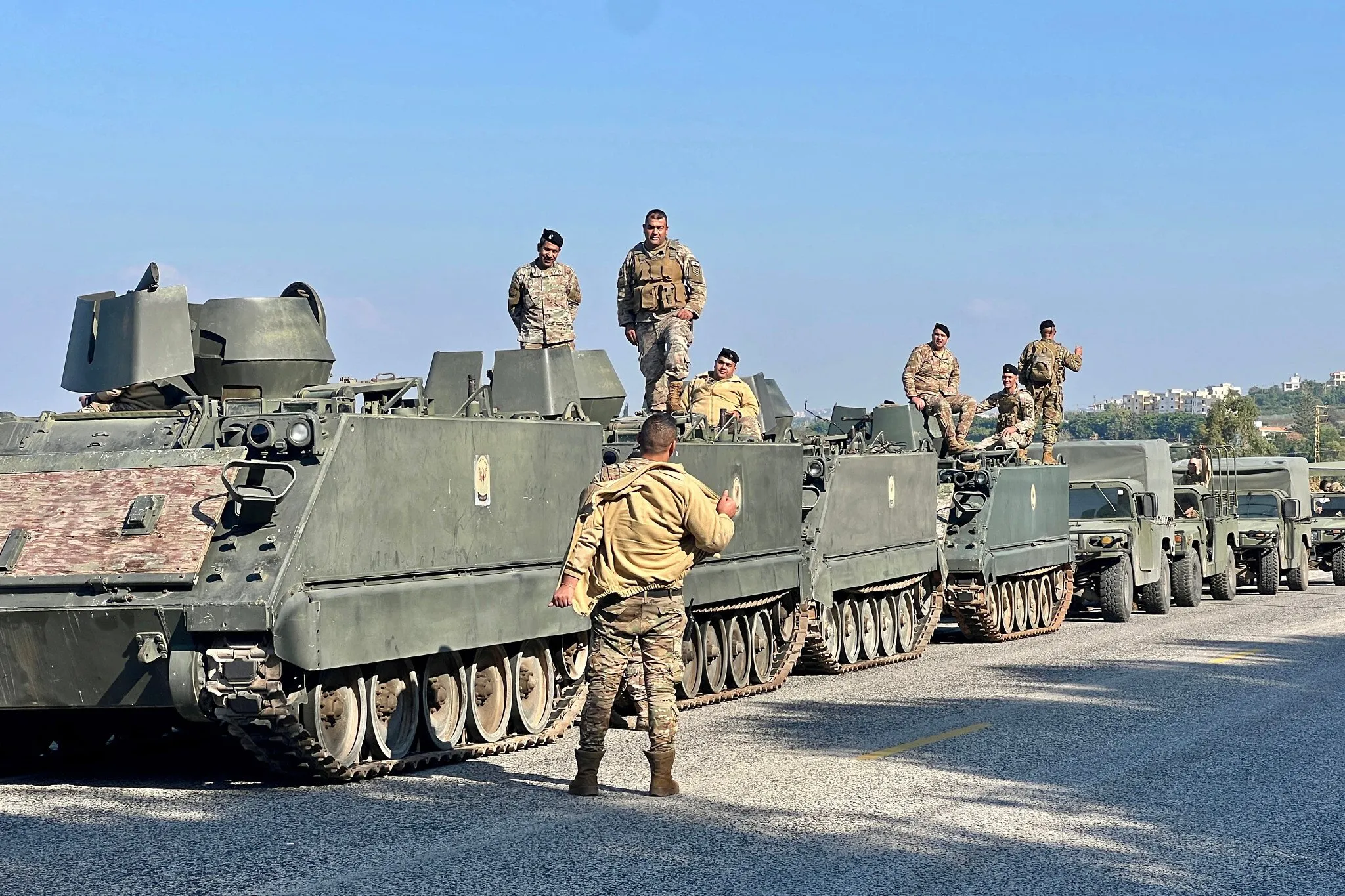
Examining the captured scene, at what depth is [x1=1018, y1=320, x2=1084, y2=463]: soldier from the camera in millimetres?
24562

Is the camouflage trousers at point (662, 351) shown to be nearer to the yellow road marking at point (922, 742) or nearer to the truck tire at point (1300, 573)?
the yellow road marking at point (922, 742)

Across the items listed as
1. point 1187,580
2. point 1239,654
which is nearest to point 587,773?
point 1239,654

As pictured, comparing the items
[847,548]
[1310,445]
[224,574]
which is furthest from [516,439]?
[1310,445]

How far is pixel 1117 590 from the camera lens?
22500 millimetres

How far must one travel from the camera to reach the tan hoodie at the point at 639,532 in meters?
9.13

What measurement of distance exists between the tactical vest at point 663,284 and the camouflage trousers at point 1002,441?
761 cm

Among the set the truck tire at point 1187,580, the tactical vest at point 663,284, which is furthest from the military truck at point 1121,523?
the tactical vest at point 663,284

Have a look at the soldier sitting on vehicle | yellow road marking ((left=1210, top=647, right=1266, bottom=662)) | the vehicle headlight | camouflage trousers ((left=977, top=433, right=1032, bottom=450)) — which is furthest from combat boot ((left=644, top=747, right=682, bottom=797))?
camouflage trousers ((left=977, top=433, right=1032, bottom=450))

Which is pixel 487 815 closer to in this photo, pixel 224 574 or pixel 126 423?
pixel 224 574

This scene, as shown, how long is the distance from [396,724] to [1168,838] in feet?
14.7

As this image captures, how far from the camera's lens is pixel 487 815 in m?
8.77

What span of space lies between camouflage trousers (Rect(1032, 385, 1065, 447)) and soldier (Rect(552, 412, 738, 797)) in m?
16.1

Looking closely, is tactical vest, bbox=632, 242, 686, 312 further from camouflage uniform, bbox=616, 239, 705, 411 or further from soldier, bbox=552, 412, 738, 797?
soldier, bbox=552, 412, 738, 797

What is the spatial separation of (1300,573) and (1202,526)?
4.16 m
